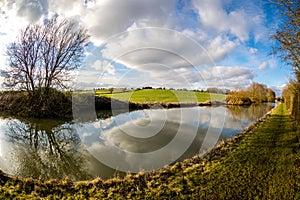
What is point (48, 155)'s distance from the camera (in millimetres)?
8188

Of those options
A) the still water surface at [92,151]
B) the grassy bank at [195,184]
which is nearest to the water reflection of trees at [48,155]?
the still water surface at [92,151]

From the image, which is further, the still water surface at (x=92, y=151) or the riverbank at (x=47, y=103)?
the riverbank at (x=47, y=103)

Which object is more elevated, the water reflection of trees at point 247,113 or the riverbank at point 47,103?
the riverbank at point 47,103

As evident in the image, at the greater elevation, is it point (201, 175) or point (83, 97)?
point (83, 97)

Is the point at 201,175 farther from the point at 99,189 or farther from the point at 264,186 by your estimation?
the point at 99,189

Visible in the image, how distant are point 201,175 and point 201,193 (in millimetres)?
1110

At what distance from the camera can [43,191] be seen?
4.91 meters

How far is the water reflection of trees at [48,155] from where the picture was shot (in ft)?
20.8

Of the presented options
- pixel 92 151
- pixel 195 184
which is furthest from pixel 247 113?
pixel 195 184

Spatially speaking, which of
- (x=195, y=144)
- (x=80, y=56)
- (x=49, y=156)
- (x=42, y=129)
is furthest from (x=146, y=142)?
(x=80, y=56)

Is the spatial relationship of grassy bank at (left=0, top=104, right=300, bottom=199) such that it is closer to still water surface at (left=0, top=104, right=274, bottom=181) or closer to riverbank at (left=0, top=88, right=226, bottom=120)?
still water surface at (left=0, top=104, right=274, bottom=181)

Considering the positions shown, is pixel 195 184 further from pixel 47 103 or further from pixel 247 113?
pixel 247 113

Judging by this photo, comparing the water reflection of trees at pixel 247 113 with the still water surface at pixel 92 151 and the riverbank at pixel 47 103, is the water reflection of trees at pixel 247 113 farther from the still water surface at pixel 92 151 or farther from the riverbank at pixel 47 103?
the riverbank at pixel 47 103

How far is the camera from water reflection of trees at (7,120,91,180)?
20.8 feet
